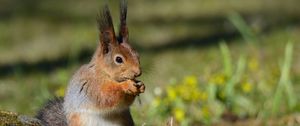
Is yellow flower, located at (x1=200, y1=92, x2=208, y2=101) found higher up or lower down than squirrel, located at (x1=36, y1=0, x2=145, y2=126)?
lower down

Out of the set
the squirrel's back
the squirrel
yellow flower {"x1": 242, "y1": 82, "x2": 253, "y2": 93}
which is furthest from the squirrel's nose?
yellow flower {"x1": 242, "y1": 82, "x2": 253, "y2": 93}

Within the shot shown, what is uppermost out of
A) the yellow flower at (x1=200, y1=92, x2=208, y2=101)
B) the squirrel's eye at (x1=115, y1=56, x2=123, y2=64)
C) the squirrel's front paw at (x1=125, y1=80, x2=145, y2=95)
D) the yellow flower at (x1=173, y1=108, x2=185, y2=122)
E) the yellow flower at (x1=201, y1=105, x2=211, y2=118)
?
the squirrel's eye at (x1=115, y1=56, x2=123, y2=64)

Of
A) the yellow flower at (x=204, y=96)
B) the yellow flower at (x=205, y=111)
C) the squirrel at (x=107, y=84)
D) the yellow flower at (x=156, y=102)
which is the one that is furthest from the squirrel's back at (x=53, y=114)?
the yellow flower at (x=204, y=96)

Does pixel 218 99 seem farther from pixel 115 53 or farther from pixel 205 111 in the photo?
pixel 115 53

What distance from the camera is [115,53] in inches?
178

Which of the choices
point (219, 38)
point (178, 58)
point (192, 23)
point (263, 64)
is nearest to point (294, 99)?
point (263, 64)

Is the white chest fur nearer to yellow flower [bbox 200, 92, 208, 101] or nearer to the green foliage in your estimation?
the green foliage

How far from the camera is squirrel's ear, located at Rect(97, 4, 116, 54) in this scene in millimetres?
4516

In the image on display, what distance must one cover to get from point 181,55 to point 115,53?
5.12 metres

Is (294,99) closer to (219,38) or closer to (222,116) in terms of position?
(222,116)

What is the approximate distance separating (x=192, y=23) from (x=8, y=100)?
3.85 m

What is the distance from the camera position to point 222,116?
669cm

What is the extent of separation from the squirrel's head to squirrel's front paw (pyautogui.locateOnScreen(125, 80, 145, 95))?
26 mm

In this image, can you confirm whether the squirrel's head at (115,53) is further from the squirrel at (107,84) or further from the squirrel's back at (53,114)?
the squirrel's back at (53,114)
